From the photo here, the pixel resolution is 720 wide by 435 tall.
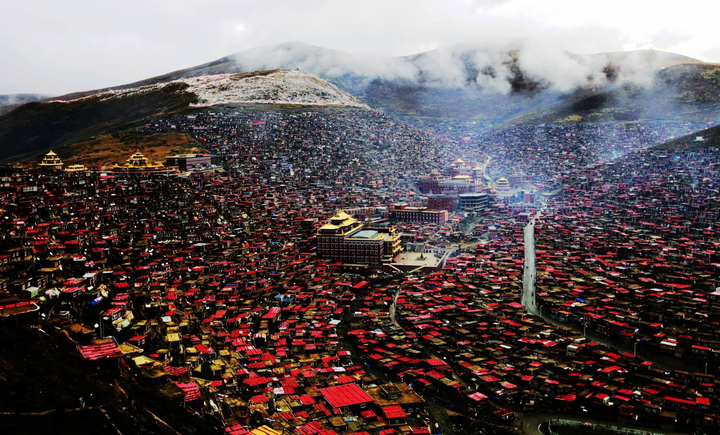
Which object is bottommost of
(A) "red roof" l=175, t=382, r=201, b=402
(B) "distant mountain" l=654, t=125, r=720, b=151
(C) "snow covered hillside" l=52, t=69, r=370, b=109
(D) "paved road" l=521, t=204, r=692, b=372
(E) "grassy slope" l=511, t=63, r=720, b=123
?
(D) "paved road" l=521, t=204, r=692, b=372

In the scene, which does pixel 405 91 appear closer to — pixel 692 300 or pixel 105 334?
pixel 692 300

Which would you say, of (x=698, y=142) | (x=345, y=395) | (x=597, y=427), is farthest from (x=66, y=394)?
(x=698, y=142)

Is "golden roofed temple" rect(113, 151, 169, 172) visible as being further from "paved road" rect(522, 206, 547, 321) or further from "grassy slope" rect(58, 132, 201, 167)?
"paved road" rect(522, 206, 547, 321)

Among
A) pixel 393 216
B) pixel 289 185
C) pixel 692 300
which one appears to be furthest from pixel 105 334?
pixel 289 185

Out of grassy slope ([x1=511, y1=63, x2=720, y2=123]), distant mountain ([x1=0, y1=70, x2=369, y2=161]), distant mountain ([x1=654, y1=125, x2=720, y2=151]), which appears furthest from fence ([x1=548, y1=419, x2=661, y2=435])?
distant mountain ([x1=0, y1=70, x2=369, y2=161])

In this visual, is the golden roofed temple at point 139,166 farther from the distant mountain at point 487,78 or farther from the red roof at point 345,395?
the distant mountain at point 487,78

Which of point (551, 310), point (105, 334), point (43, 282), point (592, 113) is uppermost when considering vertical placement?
point (592, 113)

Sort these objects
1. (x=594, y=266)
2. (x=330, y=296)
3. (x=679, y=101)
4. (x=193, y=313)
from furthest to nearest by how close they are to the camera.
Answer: (x=679, y=101) < (x=594, y=266) < (x=330, y=296) < (x=193, y=313)
